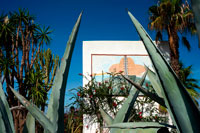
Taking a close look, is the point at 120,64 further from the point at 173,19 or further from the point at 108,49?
the point at 173,19

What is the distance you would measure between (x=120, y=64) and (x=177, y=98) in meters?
6.00

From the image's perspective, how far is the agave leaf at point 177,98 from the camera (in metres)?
0.25

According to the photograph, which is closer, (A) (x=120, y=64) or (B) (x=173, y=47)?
(B) (x=173, y=47)

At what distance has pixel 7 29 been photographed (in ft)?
21.0

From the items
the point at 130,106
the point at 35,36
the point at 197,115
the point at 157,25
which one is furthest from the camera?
the point at 35,36

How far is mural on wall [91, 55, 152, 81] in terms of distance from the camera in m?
6.03

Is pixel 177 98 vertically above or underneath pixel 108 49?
underneath

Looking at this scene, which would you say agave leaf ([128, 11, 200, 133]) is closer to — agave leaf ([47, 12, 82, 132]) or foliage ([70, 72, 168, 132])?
agave leaf ([47, 12, 82, 132])

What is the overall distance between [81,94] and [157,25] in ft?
12.3

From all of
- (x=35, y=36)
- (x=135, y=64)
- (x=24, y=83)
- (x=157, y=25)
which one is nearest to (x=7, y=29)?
(x=35, y=36)

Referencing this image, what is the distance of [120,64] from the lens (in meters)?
6.23

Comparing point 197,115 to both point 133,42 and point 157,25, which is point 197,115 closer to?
point 133,42

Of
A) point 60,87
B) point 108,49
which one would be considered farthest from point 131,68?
point 60,87

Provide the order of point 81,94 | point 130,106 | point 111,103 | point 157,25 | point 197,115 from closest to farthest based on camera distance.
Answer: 1. point 197,115
2. point 130,106
3. point 111,103
4. point 81,94
5. point 157,25
